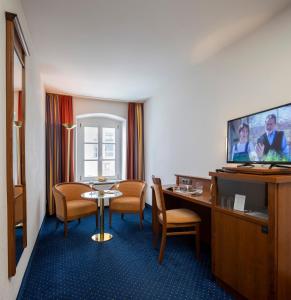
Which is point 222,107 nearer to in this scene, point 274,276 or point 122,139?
point 274,276

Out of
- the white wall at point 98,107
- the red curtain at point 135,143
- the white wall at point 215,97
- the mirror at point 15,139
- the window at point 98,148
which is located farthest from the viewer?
the red curtain at point 135,143

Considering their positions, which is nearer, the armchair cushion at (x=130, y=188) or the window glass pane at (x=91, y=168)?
the armchair cushion at (x=130, y=188)

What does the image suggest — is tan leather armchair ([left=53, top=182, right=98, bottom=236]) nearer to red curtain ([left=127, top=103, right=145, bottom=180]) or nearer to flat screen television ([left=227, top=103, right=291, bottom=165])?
red curtain ([left=127, top=103, right=145, bottom=180])

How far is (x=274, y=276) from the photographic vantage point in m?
1.47

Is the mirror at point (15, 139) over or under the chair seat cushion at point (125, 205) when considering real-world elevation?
over

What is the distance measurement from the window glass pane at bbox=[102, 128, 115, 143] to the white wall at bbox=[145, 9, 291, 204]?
1176 mm

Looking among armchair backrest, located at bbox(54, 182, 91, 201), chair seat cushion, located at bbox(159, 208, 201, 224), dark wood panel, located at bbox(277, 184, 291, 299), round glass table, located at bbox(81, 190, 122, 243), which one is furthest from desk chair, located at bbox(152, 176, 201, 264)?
armchair backrest, located at bbox(54, 182, 91, 201)

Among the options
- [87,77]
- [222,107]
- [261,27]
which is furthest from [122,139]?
[261,27]

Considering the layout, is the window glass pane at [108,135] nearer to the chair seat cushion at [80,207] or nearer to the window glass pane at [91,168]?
the window glass pane at [91,168]

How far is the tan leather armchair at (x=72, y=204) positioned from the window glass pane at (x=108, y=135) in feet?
4.98

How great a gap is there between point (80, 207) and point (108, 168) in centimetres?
184

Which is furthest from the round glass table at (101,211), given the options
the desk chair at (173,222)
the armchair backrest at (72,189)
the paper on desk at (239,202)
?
the paper on desk at (239,202)

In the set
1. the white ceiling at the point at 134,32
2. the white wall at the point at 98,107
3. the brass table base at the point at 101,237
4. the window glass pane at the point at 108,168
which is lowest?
the brass table base at the point at 101,237

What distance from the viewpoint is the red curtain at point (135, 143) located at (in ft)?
16.5
